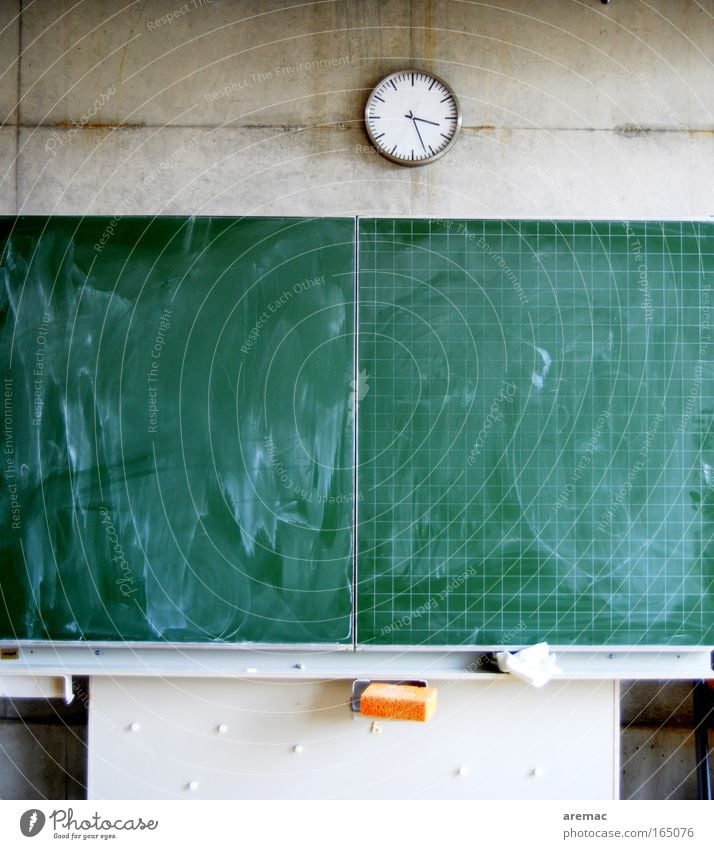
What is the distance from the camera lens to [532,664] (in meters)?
2.52

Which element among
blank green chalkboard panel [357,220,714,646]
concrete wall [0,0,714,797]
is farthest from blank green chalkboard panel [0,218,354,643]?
concrete wall [0,0,714,797]

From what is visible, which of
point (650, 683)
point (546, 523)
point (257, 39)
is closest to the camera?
Answer: point (546, 523)

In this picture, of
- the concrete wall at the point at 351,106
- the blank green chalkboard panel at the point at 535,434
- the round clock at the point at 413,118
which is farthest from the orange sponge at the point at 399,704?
the round clock at the point at 413,118

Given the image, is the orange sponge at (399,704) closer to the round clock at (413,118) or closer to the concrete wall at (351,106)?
the concrete wall at (351,106)

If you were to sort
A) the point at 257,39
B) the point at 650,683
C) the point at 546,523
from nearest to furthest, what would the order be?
the point at 546,523 → the point at 257,39 → the point at 650,683

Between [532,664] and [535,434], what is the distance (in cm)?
78

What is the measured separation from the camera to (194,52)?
290 cm

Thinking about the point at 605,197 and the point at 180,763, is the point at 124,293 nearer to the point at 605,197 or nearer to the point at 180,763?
the point at 180,763

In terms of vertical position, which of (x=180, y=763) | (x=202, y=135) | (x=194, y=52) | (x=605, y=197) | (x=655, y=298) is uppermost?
(x=194, y=52)

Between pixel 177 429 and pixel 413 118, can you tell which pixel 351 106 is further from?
pixel 177 429

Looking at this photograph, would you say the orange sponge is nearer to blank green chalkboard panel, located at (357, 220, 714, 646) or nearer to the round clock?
blank green chalkboard panel, located at (357, 220, 714, 646)

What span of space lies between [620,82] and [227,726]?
2.84 metres

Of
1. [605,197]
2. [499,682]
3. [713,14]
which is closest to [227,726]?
[499,682]

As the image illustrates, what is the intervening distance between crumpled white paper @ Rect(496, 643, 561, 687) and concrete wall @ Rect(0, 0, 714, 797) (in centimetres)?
164
